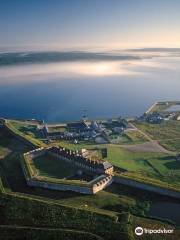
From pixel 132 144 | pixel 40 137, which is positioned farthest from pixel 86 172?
pixel 40 137

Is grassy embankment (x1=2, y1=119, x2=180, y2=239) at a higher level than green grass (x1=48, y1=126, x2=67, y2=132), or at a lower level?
lower

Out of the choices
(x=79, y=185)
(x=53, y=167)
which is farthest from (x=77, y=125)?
(x=79, y=185)

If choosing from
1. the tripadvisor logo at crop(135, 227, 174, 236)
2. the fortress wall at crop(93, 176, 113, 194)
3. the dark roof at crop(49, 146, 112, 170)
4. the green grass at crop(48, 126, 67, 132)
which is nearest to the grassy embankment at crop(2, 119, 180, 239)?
the fortress wall at crop(93, 176, 113, 194)

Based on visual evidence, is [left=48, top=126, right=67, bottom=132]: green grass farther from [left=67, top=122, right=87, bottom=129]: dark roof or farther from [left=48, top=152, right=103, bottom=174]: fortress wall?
[left=48, top=152, right=103, bottom=174]: fortress wall

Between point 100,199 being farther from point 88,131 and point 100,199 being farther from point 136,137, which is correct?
point 88,131

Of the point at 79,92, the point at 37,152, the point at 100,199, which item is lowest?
the point at 100,199

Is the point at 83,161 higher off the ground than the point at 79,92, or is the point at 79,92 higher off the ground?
Result: the point at 79,92

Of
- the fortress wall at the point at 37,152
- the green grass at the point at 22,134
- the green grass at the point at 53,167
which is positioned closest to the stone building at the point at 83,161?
the green grass at the point at 53,167
